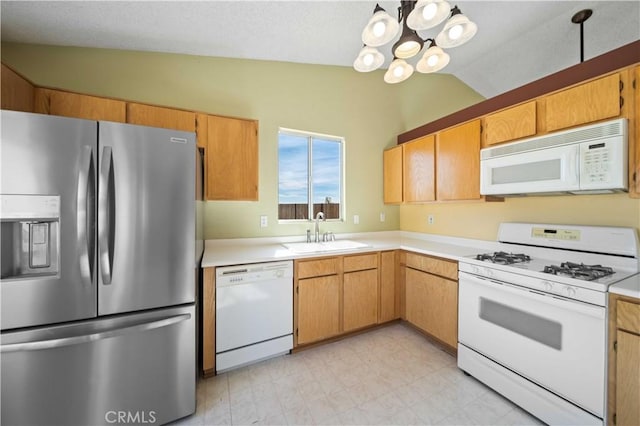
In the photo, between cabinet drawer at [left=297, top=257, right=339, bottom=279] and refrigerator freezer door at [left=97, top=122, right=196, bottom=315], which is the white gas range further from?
refrigerator freezer door at [left=97, top=122, right=196, bottom=315]

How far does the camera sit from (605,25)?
1.98 m

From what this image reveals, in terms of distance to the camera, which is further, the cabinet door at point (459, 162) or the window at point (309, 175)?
the window at point (309, 175)

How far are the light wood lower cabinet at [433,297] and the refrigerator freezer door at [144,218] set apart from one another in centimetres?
198

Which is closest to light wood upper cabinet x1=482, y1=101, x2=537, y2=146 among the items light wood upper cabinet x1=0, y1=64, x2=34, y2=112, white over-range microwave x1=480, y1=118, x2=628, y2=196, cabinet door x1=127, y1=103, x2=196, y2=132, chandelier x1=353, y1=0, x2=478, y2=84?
white over-range microwave x1=480, y1=118, x2=628, y2=196

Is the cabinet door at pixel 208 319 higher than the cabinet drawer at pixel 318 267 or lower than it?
lower

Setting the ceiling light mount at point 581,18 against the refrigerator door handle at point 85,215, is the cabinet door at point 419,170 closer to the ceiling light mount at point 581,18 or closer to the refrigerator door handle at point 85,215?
the ceiling light mount at point 581,18

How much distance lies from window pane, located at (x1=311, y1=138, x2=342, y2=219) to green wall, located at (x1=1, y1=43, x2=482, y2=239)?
5.5 inches

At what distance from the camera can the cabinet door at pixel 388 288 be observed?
2535 mm

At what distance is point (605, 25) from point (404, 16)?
71.6 inches

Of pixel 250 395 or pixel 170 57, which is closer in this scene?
pixel 250 395

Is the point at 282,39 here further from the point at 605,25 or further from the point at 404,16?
the point at 605,25

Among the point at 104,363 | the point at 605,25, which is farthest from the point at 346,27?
the point at 104,363

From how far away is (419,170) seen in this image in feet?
8.86

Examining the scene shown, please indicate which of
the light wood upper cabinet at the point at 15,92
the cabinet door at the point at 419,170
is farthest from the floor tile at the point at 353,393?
the light wood upper cabinet at the point at 15,92
